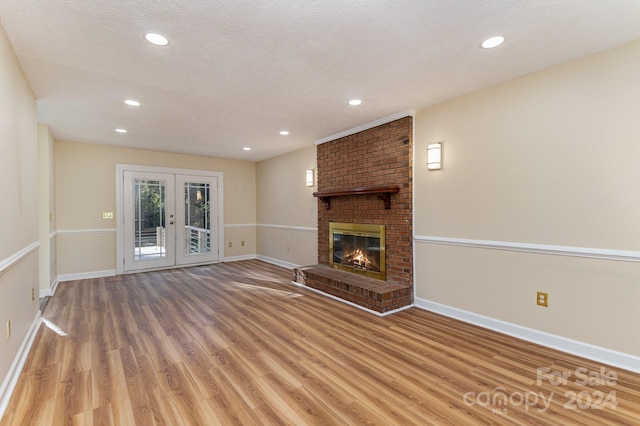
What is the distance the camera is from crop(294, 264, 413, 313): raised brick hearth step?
3.57 metres

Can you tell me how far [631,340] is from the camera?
7.51 ft

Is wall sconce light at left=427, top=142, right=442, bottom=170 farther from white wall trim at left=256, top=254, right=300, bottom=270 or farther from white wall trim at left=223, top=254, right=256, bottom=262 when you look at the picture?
white wall trim at left=223, top=254, right=256, bottom=262

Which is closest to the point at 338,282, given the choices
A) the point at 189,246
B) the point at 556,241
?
the point at 556,241

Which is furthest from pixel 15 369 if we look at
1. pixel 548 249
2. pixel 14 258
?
pixel 548 249

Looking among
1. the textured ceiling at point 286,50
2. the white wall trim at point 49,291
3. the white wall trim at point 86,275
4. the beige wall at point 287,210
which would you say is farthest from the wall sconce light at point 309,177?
the white wall trim at point 49,291

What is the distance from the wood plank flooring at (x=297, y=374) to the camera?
1.83 meters

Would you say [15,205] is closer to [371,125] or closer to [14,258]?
[14,258]

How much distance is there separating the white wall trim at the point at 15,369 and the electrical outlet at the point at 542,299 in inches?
159

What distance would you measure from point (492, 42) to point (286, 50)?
153 centimetres

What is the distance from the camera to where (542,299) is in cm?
274

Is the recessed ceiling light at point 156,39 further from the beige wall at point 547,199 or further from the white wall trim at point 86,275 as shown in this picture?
the white wall trim at point 86,275

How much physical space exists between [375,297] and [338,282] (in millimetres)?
708

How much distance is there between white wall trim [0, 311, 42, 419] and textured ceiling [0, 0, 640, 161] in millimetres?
2352

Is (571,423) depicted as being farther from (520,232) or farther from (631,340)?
(520,232)
